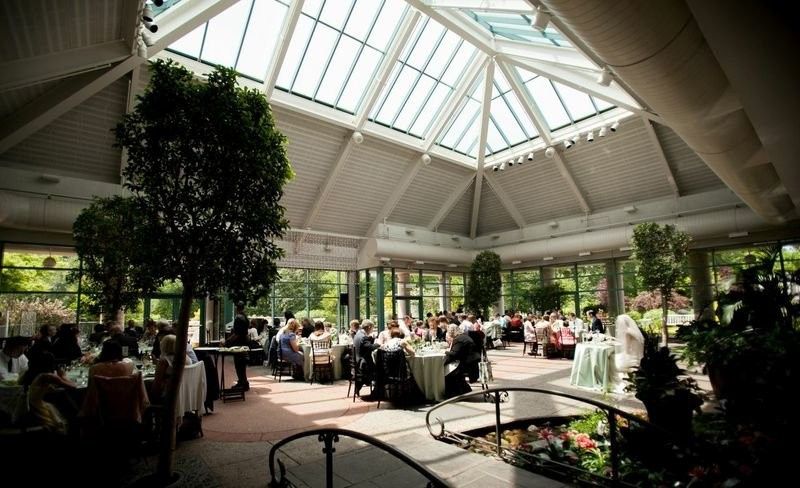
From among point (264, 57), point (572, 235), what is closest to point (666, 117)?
point (264, 57)

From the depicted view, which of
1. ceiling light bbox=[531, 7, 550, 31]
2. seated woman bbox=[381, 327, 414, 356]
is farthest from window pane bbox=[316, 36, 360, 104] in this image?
seated woman bbox=[381, 327, 414, 356]

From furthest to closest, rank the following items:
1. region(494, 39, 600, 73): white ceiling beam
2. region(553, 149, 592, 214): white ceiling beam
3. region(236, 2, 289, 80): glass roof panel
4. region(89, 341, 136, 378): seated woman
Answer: region(553, 149, 592, 214): white ceiling beam, region(236, 2, 289, 80): glass roof panel, region(494, 39, 600, 73): white ceiling beam, region(89, 341, 136, 378): seated woman

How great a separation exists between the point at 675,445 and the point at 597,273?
12.9m

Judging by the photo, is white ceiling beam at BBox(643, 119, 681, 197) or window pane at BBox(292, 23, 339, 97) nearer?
window pane at BBox(292, 23, 339, 97)

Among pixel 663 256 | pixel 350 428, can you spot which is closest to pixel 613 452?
pixel 350 428

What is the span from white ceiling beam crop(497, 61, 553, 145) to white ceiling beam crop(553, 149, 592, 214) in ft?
2.29

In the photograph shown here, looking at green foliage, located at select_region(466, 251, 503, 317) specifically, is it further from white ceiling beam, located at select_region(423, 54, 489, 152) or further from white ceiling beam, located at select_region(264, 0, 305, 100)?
white ceiling beam, located at select_region(264, 0, 305, 100)

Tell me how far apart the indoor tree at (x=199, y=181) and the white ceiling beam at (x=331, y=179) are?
8.42m

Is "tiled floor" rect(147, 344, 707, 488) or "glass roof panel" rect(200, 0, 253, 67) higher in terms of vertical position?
"glass roof panel" rect(200, 0, 253, 67)

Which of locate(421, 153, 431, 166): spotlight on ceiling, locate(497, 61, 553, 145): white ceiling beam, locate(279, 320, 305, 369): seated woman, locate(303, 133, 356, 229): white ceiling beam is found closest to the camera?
locate(279, 320, 305, 369): seated woman

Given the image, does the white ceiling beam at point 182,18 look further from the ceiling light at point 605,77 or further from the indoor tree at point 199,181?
the ceiling light at point 605,77

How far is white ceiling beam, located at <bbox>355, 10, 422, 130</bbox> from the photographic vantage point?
9883 millimetres

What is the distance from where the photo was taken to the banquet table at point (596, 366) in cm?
709

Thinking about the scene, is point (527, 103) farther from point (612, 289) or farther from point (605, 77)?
point (612, 289)
